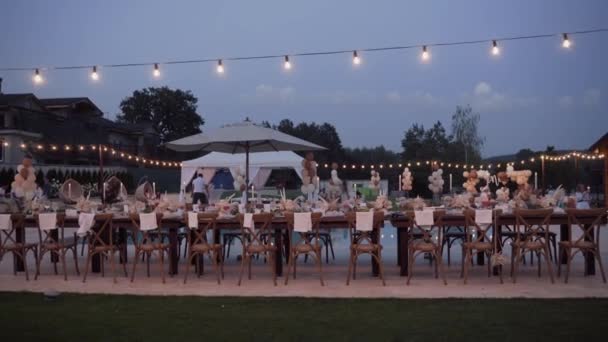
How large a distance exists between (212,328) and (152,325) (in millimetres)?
528

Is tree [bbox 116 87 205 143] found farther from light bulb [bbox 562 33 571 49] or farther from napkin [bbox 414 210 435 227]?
napkin [bbox 414 210 435 227]

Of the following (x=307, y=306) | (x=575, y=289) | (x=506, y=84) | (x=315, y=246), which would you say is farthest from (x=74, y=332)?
(x=506, y=84)

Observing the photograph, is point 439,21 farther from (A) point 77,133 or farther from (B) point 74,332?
(A) point 77,133

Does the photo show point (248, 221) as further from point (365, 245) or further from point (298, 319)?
point (298, 319)

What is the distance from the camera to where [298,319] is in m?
4.72

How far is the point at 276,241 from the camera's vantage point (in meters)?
6.73

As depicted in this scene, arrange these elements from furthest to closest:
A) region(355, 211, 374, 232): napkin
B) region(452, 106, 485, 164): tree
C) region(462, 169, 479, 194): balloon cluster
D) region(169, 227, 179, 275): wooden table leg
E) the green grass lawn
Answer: region(452, 106, 485, 164): tree
region(462, 169, 479, 194): balloon cluster
region(169, 227, 179, 275): wooden table leg
region(355, 211, 374, 232): napkin
the green grass lawn

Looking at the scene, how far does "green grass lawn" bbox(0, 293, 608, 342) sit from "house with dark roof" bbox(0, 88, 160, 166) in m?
16.0

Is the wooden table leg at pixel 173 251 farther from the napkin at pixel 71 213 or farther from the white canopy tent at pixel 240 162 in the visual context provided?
the white canopy tent at pixel 240 162

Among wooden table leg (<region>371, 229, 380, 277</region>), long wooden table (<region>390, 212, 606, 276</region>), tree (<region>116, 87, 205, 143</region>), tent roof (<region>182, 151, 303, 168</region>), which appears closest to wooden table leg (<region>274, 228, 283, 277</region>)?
wooden table leg (<region>371, 229, 380, 277</region>)

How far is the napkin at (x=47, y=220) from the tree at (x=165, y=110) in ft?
125

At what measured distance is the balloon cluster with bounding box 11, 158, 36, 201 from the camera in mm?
7561

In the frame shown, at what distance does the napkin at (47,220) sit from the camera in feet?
21.9

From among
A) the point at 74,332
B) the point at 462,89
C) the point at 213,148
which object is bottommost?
Result: the point at 74,332
